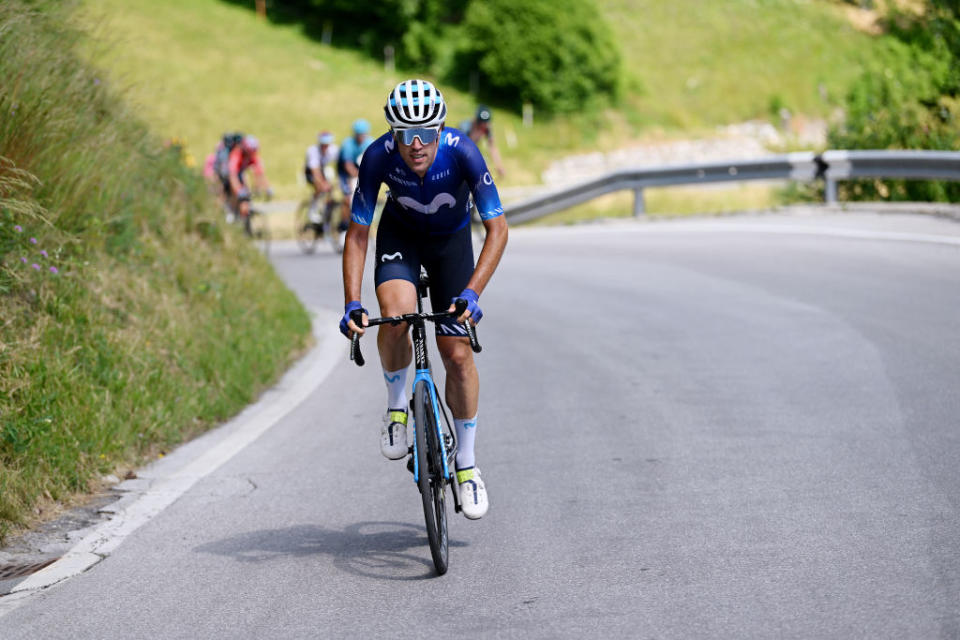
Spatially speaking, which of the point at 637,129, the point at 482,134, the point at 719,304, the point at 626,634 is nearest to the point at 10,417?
the point at 626,634

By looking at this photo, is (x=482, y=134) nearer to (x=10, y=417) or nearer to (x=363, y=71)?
(x=10, y=417)

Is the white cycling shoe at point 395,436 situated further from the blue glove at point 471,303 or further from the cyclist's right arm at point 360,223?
the blue glove at point 471,303

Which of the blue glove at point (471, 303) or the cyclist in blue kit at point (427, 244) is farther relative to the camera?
the cyclist in blue kit at point (427, 244)

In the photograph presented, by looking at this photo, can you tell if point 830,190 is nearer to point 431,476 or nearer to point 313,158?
point 313,158

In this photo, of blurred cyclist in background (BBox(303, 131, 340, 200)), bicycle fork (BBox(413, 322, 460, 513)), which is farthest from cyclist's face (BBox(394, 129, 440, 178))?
blurred cyclist in background (BBox(303, 131, 340, 200))

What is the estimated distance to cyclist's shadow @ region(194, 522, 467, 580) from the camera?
5.62 m

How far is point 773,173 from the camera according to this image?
20.3 meters

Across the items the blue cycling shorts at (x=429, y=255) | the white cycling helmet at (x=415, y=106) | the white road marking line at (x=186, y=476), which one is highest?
the white cycling helmet at (x=415, y=106)

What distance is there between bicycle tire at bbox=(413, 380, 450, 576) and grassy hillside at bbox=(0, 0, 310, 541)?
2.16m

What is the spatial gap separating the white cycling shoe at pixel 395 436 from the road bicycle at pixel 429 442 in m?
0.09

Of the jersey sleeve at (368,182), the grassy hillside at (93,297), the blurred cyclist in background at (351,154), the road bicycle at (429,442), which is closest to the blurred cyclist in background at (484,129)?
the blurred cyclist in background at (351,154)

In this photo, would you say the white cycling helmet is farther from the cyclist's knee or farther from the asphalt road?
the asphalt road

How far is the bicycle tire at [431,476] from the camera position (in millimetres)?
5348

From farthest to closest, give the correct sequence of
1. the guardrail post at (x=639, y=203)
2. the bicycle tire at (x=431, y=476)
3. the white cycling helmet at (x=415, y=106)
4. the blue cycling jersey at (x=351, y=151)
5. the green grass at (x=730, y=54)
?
the green grass at (x=730, y=54) < the guardrail post at (x=639, y=203) < the blue cycling jersey at (x=351, y=151) < the white cycling helmet at (x=415, y=106) < the bicycle tire at (x=431, y=476)
